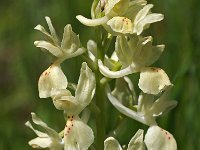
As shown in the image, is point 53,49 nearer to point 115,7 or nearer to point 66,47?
point 66,47

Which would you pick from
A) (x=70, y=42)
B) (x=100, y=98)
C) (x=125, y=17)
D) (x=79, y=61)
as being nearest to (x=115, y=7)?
(x=125, y=17)

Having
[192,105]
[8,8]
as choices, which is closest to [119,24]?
[192,105]

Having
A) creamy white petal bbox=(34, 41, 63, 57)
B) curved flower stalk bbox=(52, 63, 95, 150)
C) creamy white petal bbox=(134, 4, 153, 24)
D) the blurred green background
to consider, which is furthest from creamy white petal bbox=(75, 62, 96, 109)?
the blurred green background

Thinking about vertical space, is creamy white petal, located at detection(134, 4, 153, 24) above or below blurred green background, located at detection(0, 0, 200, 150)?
above

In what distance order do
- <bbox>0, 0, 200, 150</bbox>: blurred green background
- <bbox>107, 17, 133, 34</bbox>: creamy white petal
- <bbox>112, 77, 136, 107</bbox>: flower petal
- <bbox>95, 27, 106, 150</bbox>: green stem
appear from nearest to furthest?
1. <bbox>107, 17, 133, 34</bbox>: creamy white petal
2. <bbox>95, 27, 106, 150</bbox>: green stem
3. <bbox>112, 77, 136, 107</bbox>: flower petal
4. <bbox>0, 0, 200, 150</bbox>: blurred green background

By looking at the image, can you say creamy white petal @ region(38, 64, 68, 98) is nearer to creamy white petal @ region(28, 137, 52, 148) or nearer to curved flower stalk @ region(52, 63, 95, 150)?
curved flower stalk @ region(52, 63, 95, 150)

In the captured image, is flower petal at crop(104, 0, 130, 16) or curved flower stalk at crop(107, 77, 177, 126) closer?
flower petal at crop(104, 0, 130, 16)

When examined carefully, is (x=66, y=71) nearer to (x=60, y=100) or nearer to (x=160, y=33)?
(x=160, y=33)
